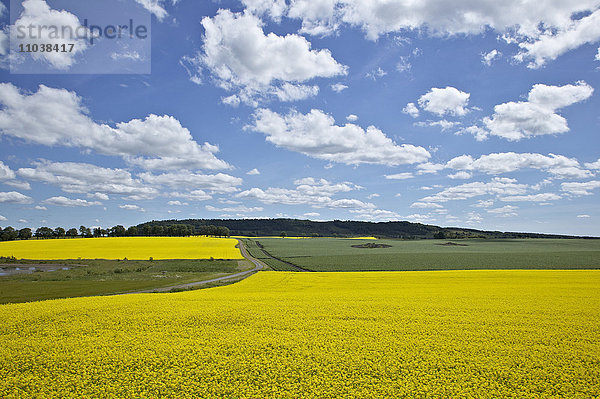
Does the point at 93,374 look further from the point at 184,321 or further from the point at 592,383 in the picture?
the point at 592,383

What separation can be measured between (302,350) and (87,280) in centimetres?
3555

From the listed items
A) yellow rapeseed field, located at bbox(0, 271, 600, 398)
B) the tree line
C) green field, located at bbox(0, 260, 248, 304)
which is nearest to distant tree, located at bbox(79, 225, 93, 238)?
the tree line

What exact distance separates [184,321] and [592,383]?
15097 millimetres

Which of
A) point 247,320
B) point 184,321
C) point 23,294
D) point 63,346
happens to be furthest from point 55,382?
point 23,294

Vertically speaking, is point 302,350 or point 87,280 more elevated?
point 302,350

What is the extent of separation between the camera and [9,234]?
12069cm

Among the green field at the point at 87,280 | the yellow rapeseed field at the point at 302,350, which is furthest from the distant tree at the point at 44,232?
the yellow rapeseed field at the point at 302,350

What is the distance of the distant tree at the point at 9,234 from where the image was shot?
392 ft

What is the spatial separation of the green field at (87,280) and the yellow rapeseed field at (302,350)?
1017cm

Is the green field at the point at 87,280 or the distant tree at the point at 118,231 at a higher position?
the distant tree at the point at 118,231

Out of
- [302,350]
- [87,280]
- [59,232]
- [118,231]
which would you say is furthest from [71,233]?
[302,350]

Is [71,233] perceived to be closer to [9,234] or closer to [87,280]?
[9,234]

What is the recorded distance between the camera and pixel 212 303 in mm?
19250

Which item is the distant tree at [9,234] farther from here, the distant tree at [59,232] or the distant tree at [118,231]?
the distant tree at [118,231]
